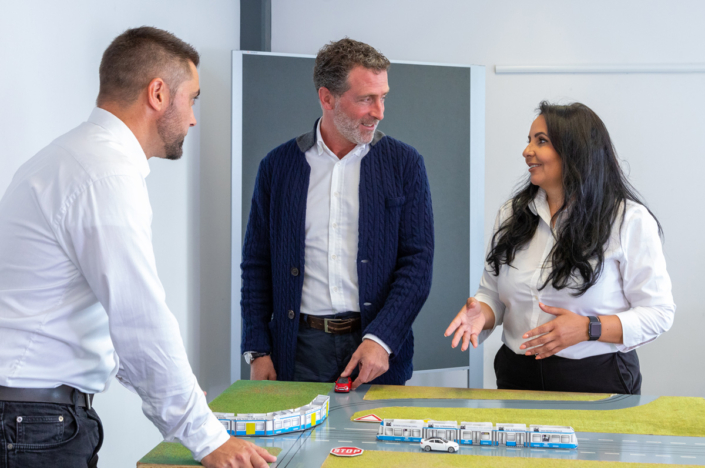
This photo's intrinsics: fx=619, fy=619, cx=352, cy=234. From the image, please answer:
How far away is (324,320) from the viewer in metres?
2.06

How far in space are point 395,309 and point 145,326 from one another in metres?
0.95

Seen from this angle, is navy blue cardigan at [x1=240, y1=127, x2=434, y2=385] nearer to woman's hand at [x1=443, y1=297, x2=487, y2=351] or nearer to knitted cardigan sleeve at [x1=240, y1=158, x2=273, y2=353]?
knitted cardigan sleeve at [x1=240, y1=158, x2=273, y2=353]

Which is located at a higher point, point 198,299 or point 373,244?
point 373,244

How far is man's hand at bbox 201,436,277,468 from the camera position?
1.24 meters

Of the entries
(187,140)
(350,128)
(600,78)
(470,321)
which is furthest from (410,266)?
(600,78)

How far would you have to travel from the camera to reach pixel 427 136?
362 cm

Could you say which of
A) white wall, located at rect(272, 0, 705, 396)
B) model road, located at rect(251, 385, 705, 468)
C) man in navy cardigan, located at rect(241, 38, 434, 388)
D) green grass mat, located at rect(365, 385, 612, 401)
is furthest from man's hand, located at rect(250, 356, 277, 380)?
white wall, located at rect(272, 0, 705, 396)

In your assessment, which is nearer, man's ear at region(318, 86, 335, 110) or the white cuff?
the white cuff

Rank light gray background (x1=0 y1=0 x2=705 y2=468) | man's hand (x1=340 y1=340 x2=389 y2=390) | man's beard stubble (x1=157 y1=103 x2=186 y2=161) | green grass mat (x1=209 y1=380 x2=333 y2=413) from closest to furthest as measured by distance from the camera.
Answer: man's beard stubble (x1=157 y1=103 x2=186 y2=161) < green grass mat (x1=209 y1=380 x2=333 y2=413) < man's hand (x1=340 y1=340 x2=389 y2=390) < light gray background (x1=0 y1=0 x2=705 y2=468)

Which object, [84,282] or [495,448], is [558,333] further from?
[84,282]

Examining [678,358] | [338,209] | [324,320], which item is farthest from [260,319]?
[678,358]

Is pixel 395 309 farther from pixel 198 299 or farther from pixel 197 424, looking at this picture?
pixel 198 299

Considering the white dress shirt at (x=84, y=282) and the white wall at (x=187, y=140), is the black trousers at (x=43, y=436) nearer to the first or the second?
the white dress shirt at (x=84, y=282)

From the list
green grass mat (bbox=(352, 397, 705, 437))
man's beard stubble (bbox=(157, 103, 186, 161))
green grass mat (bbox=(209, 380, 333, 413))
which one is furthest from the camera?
green grass mat (bbox=(209, 380, 333, 413))
